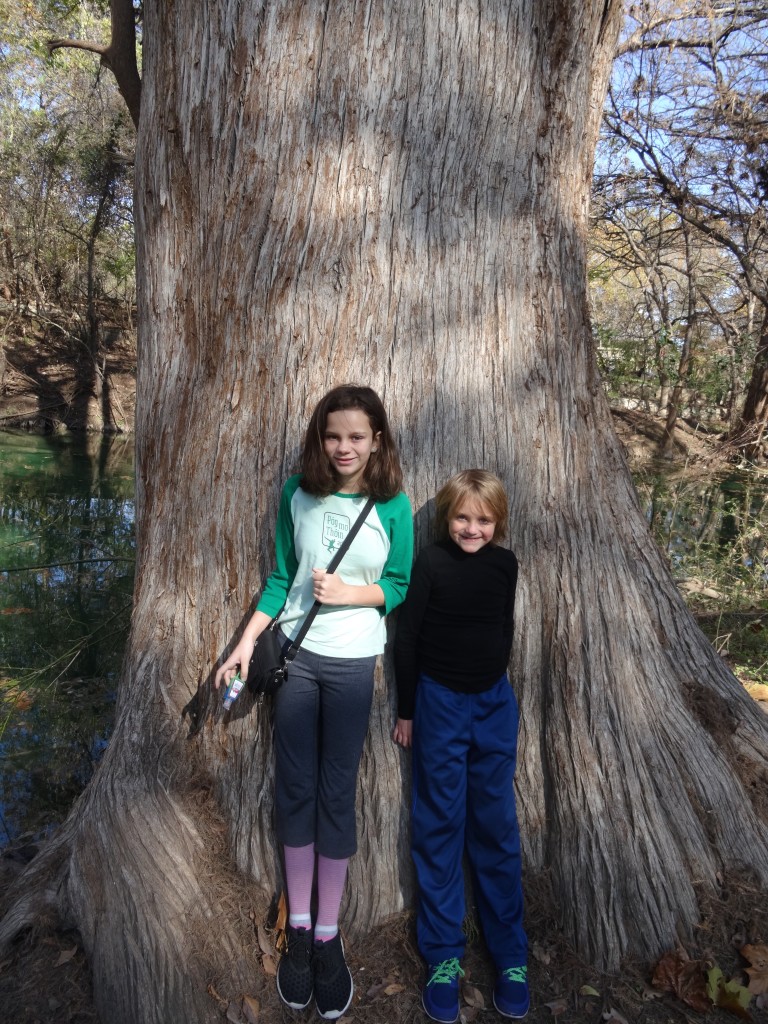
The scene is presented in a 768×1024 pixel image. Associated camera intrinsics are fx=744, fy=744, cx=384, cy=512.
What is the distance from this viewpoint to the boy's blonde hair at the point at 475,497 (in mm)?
2318

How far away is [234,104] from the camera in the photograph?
2348 mm

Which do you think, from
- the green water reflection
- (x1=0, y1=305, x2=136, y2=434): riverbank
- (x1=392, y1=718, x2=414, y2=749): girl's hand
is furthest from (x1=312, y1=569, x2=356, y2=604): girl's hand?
(x1=0, y1=305, x2=136, y2=434): riverbank

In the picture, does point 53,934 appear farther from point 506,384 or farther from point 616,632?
point 506,384

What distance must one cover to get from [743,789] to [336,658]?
156 centimetres

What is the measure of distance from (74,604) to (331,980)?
5.82 meters

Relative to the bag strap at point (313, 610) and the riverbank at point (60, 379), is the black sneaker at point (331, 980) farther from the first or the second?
the riverbank at point (60, 379)

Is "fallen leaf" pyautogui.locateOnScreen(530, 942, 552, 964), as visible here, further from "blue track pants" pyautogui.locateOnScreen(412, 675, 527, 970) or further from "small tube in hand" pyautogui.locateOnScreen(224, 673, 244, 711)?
"small tube in hand" pyautogui.locateOnScreen(224, 673, 244, 711)

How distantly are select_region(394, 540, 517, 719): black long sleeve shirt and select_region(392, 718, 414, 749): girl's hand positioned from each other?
99mm

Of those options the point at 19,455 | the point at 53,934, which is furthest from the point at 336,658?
the point at 19,455

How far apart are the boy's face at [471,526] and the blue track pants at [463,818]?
1.51 feet

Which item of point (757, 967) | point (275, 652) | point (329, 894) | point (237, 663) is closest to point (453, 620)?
point (275, 652)

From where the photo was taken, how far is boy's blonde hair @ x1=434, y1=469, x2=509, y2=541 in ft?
7.61

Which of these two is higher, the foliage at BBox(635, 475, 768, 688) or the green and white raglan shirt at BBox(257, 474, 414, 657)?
the green and white raglan shirt at BBox(257, 474, 414, 657)

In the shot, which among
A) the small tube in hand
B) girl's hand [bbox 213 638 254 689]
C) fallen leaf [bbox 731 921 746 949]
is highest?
girl's hand [bbox 213 638 254 689]
